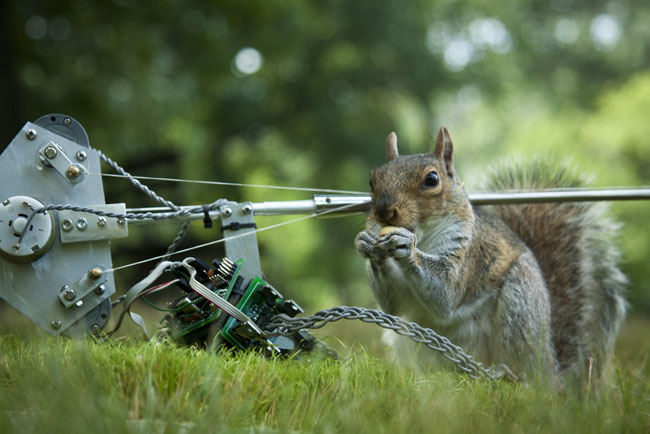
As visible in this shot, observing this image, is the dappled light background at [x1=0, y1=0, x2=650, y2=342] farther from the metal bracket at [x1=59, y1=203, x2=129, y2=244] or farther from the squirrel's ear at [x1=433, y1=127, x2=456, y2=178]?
the squirrel's ear at [x1=433, y1=127, x2=456, y2=178]

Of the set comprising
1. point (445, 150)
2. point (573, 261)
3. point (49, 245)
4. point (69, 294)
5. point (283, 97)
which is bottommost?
point (573, 261)

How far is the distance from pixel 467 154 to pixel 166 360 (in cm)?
1101

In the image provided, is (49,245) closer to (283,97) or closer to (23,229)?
(23,229)

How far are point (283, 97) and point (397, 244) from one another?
5.70 metres

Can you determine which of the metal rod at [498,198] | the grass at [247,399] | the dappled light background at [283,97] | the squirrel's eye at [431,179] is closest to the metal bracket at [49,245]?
the grass at [247,399]

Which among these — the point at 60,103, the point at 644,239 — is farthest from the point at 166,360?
the point at 644,239

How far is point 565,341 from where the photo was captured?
77.2 inches

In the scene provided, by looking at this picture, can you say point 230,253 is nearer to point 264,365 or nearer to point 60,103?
point 264,365

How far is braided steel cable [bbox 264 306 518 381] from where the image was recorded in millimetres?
1323

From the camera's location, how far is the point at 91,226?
1394 millimetres

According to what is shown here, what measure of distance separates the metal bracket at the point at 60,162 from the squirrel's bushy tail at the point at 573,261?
59.0 inches

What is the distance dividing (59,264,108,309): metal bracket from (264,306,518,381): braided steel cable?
0.43 m

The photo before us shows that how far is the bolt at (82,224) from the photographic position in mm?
1378

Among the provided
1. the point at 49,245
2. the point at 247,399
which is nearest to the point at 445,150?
the point at 247,399
